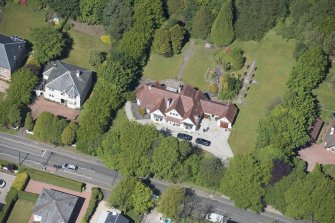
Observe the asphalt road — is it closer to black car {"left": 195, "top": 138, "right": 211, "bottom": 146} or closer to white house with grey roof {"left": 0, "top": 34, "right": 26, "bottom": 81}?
black car {"left": 195, "top": 138, "right": 211, "bottom": 146}

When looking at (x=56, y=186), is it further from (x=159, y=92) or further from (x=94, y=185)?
(x=159, y=92)

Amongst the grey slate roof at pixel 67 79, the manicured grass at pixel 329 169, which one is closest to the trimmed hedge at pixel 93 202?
the grey slate roof at pixel 67 79

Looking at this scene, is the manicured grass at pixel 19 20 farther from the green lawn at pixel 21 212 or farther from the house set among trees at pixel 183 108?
the green lawn at pixel 21 212

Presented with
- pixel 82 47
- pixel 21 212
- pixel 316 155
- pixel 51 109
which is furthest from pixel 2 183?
pixel 316 155

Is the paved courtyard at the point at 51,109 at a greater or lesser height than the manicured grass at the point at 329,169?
lesser

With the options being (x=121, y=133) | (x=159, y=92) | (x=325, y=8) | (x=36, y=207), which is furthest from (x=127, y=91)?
(x=325, y=8)
